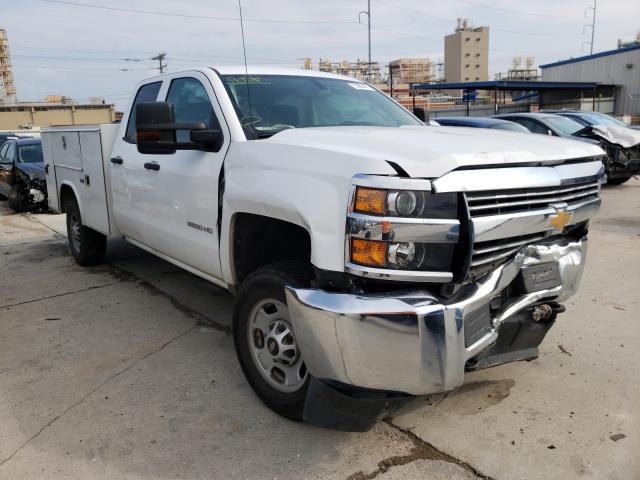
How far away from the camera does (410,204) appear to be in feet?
7.72

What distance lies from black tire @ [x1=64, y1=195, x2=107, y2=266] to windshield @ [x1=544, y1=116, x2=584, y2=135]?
8.97 meters

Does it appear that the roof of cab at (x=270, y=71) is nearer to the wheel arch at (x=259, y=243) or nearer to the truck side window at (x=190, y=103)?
the truck side window at (x=190, y=103)

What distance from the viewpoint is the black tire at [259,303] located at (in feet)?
9.37

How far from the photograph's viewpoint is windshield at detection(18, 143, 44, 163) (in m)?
12.6

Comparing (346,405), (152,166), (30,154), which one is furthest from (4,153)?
(346,405)

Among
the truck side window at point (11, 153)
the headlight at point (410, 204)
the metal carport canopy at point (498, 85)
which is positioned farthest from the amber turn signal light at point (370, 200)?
the metal carport canopy at point (498, 85)

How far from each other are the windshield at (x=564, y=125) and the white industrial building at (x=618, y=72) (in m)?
25.8

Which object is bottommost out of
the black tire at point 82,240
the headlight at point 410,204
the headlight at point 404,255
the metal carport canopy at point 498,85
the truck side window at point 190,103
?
the black tire at point 82,240

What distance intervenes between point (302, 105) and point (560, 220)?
6.26ft

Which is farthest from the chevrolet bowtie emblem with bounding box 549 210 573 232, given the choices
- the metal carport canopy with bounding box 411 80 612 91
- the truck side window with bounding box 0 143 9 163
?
the metal carport canopy with bounding box 411 80 612 91

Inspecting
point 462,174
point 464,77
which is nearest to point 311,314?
point 462,174

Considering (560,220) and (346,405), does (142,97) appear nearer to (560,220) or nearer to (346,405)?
(346,405)

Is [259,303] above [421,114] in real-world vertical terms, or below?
below

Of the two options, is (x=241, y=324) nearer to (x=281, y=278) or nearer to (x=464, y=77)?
(x=281, y=278)
